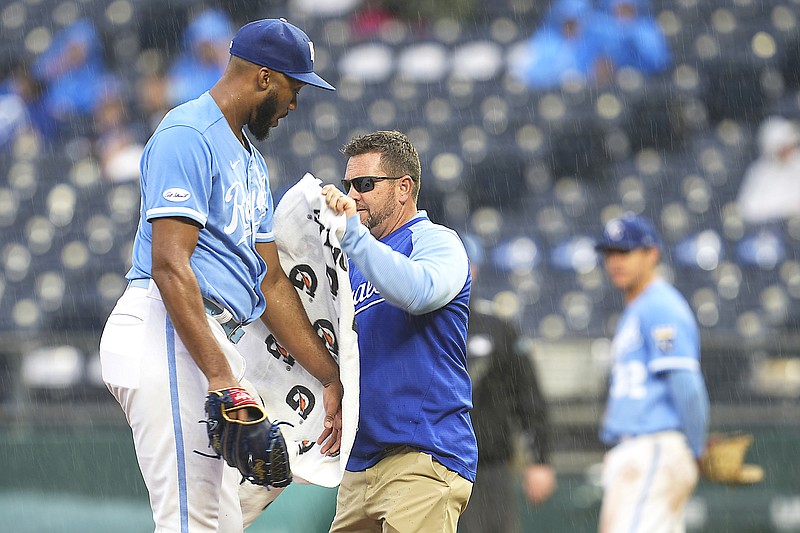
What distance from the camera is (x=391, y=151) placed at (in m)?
3.59

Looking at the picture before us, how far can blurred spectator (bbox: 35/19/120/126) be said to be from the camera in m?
10.3

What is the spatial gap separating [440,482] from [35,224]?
22.9ft

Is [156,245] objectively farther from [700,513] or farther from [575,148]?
[575,148]

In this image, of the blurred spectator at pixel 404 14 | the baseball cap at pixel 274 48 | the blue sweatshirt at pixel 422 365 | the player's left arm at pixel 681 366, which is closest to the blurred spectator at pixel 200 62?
the blurred spectator at pixel 404 14

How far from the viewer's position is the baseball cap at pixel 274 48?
3.08 metres

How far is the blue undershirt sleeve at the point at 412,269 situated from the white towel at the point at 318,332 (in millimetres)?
156

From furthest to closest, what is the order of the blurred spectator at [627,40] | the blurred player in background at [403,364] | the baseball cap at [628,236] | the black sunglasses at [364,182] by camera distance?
the blurred spectator at [627,40] < the baseball cap at [628,236] < the black sunglasses at [364,182] < the blurred player in background at [403,364]

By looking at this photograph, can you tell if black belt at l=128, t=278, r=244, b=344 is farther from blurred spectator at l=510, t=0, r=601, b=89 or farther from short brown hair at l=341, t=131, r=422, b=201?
blurred spectator at l=510, t=0, r=601, b=89

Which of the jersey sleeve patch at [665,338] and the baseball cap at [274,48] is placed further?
the jersey sleeve patch at [665,338]

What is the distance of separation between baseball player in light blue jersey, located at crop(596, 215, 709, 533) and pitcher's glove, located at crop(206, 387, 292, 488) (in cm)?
295

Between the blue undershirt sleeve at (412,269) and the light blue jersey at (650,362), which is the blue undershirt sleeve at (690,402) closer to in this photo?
the light blue jersey at (650,362)

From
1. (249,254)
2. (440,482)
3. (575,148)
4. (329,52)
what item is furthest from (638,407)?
(329,52)

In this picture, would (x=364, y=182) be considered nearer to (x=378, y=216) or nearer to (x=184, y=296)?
(x=378, y=216)

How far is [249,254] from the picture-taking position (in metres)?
3.14
